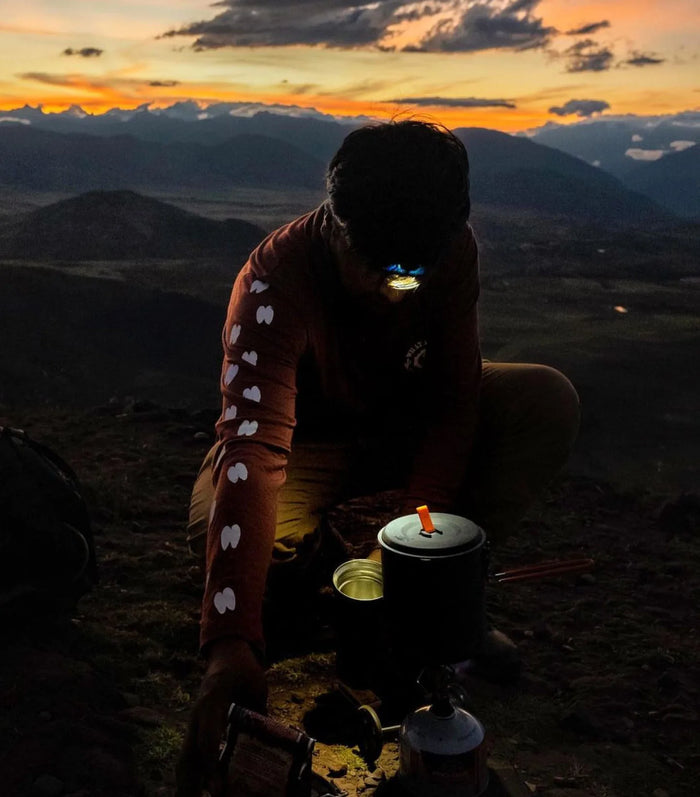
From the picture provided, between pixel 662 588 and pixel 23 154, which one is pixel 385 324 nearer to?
pixel 662 588

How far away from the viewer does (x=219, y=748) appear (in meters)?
1.50

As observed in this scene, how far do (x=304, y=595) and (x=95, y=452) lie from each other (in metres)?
2.89

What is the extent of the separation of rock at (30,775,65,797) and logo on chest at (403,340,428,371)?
1603 millimetres

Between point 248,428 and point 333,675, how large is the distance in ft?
3.35

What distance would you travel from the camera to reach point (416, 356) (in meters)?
2.78

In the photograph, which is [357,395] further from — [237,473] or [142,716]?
[142,716]

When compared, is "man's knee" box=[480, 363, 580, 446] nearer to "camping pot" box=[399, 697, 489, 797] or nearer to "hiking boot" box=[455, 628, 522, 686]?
"hiking boot" box=[455, 628, 522, 686]

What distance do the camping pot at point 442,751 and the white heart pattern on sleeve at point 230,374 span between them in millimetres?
989

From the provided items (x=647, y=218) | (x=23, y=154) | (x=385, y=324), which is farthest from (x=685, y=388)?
(x=23, y=154)

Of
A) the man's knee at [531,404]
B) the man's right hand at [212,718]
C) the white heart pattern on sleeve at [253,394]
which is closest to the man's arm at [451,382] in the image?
the man's knee at [531,404]

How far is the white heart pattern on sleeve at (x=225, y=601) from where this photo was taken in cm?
175

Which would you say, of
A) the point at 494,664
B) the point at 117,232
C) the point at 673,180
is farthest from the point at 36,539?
the point at 673,180

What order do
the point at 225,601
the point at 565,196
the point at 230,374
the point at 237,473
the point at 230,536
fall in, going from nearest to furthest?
the point at 225,601 < the point at 230,536 < the point at 237,473 < the point at 230,374 < the point at 565,196

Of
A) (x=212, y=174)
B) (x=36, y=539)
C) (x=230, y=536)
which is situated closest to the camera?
(x=230, y=536)
